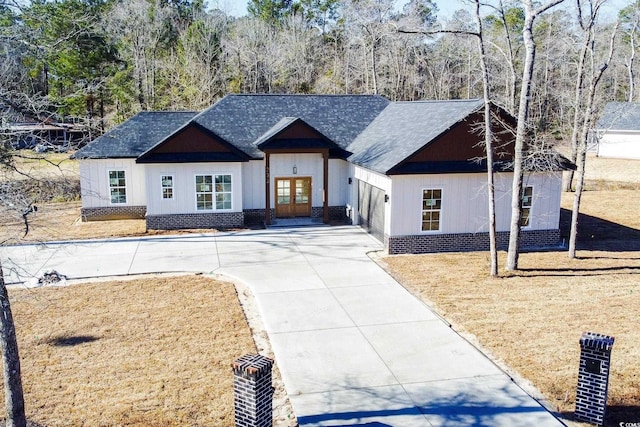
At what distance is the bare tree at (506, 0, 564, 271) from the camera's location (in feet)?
46.3

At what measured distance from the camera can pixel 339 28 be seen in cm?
5422

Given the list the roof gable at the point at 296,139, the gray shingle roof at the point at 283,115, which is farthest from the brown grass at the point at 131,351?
the gray shingle roof at the point at 283,115

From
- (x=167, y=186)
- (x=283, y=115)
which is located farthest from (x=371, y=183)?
(x=167, y=186)

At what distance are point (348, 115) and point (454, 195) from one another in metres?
8.24

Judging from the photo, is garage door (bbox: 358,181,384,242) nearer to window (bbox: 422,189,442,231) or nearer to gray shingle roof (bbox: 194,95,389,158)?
window (bbox: 422,189,442,231)

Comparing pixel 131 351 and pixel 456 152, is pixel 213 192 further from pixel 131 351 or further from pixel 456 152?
pixel 131 351

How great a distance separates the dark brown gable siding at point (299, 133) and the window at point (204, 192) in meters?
3.25

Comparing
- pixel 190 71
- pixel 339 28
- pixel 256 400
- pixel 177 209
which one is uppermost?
pixel 339 28

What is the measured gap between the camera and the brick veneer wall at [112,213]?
22.3m

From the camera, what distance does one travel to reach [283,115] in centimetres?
2402

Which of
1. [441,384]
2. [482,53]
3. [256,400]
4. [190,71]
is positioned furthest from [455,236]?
[190,71]

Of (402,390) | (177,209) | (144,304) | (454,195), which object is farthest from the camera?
(177,209)

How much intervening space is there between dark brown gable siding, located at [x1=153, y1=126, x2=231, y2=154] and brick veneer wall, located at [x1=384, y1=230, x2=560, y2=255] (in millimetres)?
7613

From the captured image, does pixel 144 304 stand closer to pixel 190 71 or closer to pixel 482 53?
pixel 482 53
